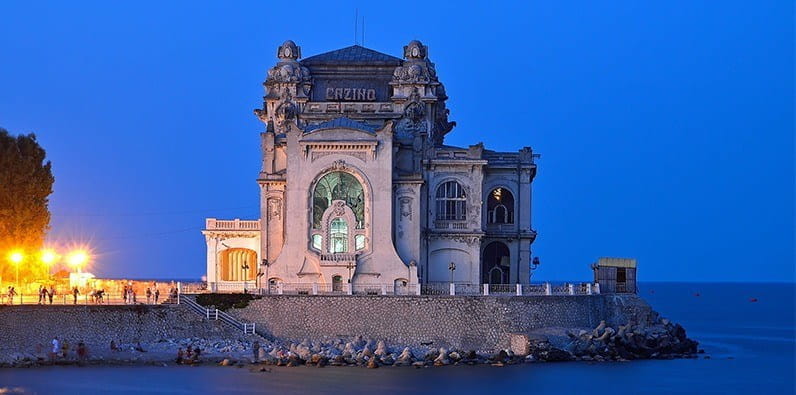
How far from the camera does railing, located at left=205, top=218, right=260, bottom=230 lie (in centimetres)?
8017

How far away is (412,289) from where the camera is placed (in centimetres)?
7275

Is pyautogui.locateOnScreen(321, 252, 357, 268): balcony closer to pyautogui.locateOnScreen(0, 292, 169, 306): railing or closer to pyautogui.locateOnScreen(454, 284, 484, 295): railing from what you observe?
pyautogui.locateOnScreen(454, 284, 484, 295): railing

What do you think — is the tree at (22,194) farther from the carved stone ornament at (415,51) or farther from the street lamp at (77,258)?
the carved stone ornament at (415,51)

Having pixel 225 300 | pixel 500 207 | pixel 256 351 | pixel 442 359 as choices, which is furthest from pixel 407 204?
pixel 256 351

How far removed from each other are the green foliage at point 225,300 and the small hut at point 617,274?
19.1m

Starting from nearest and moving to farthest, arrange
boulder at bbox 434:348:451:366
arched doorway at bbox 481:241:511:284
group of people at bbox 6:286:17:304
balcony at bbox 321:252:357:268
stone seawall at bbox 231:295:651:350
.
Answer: boulder at bbox 434:348:451:366
group of people at bbox 6:286:17:304
stone seawall at bbox 231:295:651:350
balcony at bbox 321:252:357:268
arched doorway at bbox 481:241:511:284

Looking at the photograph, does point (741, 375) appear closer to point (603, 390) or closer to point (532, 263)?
point (603, 390)

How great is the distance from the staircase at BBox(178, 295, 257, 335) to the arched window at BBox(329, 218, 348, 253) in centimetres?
719

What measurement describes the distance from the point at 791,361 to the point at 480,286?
1642 centimetres

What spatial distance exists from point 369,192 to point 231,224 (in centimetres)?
1025

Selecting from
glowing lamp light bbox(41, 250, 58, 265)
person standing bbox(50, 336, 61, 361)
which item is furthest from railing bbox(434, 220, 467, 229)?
glowing lamp light bbox(41, 250, 58, 265)

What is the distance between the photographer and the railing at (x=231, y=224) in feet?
263

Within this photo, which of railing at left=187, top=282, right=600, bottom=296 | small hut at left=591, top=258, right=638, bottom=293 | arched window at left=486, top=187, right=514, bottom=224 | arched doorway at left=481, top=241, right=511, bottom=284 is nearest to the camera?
railing at left=187, top=282, right=600, bottom=296

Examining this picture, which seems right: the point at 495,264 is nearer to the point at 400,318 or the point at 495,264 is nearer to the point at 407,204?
the point at 407,204
